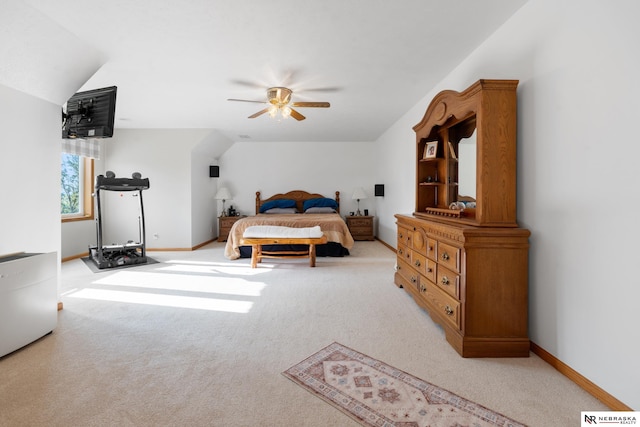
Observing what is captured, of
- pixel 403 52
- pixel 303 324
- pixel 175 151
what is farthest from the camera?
pixel 175 151

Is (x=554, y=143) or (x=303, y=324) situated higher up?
(x=554, y=143)

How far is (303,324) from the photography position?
2469 millimetres

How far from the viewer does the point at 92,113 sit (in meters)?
2.97

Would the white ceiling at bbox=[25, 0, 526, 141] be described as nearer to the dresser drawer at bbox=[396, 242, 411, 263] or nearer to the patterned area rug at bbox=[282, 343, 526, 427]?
the dresser drawer at bbox=[396, 242, 411, 263]

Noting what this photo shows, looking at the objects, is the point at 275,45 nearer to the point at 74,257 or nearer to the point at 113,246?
the point at 113,246

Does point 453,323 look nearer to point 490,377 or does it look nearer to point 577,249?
point 490,377

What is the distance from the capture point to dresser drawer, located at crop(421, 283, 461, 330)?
2045 mm

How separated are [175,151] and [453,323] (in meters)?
5.93

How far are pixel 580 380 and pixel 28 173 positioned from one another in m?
4.35

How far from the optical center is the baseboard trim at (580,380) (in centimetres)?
143

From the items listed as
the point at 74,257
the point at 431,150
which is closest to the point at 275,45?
the point at 431,150

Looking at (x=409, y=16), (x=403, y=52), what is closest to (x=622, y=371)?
(x=409, y=16)

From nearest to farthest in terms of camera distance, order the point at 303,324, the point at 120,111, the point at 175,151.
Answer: the point at 303,324, the point at 120,111, the point at 175,151
